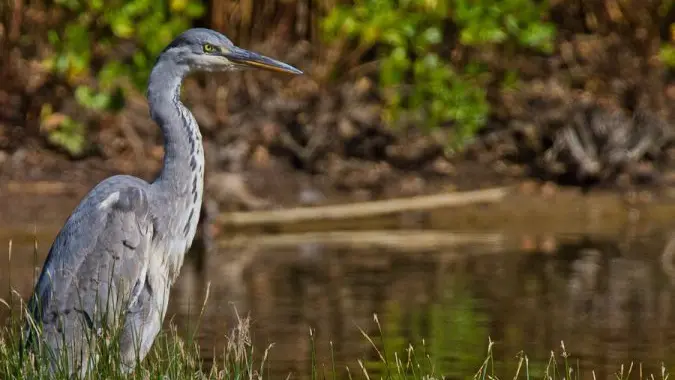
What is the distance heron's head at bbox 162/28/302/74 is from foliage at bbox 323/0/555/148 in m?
6.34

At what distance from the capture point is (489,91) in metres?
15.5

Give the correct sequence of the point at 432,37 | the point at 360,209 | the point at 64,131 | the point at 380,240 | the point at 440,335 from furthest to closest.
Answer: the point at 432,37, the point at 64,131, the point at 360,209, the point at 380,240, the point at 440,335

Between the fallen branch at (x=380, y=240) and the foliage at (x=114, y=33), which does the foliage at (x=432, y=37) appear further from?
the fallen branch at (x=380, y=240)

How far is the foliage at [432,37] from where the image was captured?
1437 cm

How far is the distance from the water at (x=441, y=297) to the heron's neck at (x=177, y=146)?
588 millimetres

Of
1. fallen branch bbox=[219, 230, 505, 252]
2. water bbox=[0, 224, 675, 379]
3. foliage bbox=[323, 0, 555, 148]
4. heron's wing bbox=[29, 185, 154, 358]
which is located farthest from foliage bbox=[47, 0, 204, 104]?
heron's wing bbox=[29, 185, 154, 358]

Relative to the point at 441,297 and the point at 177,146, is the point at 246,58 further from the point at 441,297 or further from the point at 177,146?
the point at 441,297

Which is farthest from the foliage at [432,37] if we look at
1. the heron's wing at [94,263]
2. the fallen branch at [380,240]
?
the heron's wing at [94,263]

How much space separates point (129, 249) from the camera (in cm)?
724

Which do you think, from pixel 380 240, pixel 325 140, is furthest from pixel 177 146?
pixel 325 140

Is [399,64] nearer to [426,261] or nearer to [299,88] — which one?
[299,88]

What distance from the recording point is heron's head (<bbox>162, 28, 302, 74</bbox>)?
7.81 metres

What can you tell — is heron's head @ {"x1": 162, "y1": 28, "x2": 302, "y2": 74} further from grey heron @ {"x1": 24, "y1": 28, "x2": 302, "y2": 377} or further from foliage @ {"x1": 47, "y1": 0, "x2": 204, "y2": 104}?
foliage @ {"x1": 47, "y1": 0, "x2": 204, "y2": 104}

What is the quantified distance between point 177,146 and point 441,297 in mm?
3185
